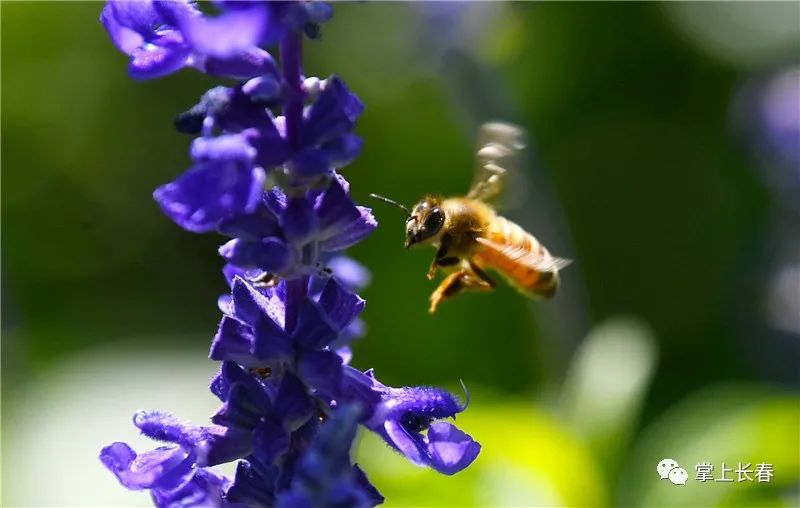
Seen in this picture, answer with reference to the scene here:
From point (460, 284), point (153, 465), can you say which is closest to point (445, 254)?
point (460, 284)

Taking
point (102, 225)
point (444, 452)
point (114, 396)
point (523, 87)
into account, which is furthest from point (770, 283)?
point (444, 452)

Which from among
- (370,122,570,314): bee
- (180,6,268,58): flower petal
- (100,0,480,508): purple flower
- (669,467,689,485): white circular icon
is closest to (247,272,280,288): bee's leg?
(100,0,480,508): purple flower

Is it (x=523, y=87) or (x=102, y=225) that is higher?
(x=523, y=87)

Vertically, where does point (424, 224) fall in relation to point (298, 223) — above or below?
below

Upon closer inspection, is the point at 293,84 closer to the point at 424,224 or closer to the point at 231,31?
the point at 231,31

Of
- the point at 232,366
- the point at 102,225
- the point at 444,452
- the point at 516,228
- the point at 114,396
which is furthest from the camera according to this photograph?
the point at 102,225

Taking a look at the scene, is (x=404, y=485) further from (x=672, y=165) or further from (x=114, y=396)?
(x=672, y=165)

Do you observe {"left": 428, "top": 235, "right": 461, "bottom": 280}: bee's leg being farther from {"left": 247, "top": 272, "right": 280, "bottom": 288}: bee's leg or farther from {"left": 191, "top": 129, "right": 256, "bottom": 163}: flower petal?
{"left": 191, "top": 129, "right": 256, "bottom": 163}: flower petal
